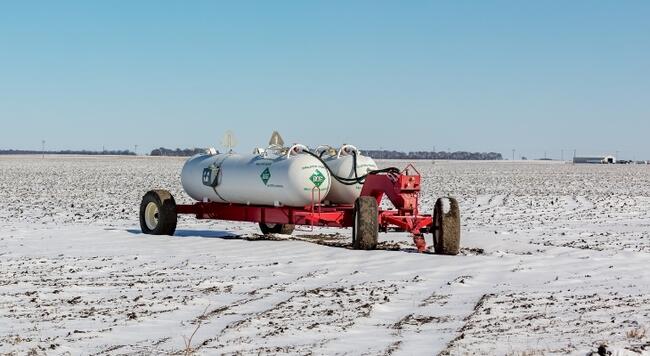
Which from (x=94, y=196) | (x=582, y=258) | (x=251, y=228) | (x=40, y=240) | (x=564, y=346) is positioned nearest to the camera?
(x=564, y=346)

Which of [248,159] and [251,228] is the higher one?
[248,159]

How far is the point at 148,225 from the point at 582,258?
813 centimetres

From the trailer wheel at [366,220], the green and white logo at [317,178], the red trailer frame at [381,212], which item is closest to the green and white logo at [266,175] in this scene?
the red trailer frame at [381,212]

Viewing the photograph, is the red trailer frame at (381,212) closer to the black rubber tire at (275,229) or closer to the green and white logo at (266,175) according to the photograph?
the green and white logo at (266,175)

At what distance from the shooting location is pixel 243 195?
16.7 metres

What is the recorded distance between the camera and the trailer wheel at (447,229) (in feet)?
45.1

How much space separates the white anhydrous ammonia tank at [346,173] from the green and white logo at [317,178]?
506mm

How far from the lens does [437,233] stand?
45.9 feet

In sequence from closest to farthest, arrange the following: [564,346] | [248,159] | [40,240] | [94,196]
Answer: [564,346]
[40,240]
[248,159]
[94,196]

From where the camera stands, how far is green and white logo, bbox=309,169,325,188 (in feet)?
51.2

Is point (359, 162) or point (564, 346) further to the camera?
point (359, 162)

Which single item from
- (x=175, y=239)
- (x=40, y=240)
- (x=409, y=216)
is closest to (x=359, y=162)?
(x=409, y=216)

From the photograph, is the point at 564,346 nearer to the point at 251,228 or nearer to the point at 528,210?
the point at 251,228

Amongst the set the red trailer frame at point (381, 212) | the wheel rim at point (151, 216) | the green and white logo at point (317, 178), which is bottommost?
the wheel rim at point (151, 216)
